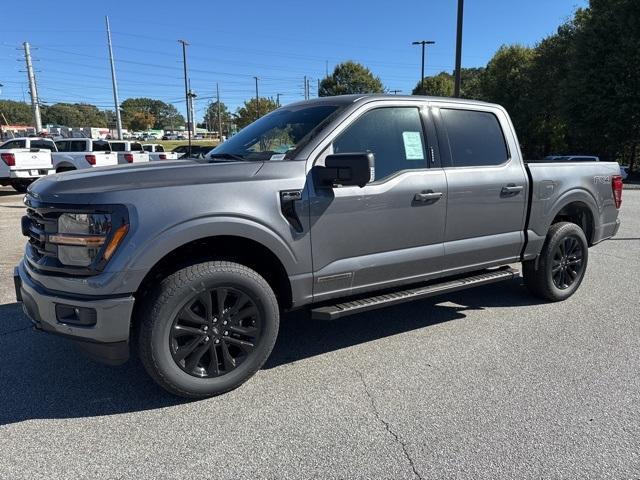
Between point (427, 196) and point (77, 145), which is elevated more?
point (77, 145)

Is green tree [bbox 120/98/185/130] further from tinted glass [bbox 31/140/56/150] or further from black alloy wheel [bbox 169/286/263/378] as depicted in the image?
black alloy wheel [bbox 169/286/263/378]

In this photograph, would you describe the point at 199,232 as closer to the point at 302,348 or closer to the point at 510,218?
the point at 302,348

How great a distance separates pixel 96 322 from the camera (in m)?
2.80

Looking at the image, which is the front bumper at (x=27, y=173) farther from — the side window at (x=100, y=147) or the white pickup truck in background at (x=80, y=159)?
the side window at (x=100, y=147)

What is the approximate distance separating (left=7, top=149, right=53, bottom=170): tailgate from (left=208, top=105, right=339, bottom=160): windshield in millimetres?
13287

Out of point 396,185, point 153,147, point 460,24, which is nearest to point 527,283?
A: point 396,185

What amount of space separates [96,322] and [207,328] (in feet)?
2.14

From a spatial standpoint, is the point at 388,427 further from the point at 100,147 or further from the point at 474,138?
the point at 100,147

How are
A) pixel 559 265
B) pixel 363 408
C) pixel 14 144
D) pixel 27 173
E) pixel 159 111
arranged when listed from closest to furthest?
1. pixel 363 408
2. pixel 559 265
3. pixel 27 173
4. pixel 14 144
5. pixel 159 111

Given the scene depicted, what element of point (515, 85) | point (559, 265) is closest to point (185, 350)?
point (559, 265)

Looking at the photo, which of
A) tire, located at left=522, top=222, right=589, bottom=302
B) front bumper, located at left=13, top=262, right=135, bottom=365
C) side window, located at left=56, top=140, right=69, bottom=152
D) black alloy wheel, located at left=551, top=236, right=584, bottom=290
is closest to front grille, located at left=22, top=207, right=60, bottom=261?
front bumper, located at left=13, top=262, right=135, bottom=365

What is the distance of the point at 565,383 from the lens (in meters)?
3.39

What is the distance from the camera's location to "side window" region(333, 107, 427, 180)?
3.67 m

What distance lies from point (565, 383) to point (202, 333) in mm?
2433
